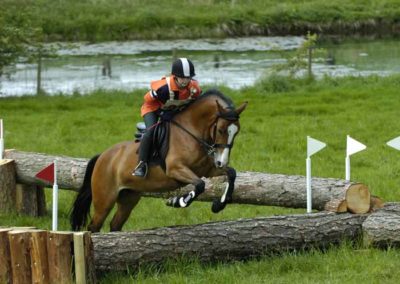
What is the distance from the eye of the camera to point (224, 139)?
829 centimetres

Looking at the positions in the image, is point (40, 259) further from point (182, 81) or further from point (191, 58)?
point (191, 58)

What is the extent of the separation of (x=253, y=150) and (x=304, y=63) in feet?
32.2

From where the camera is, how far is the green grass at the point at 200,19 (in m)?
40.8

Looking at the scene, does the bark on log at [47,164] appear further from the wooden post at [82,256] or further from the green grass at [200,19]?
the green grass at [200,19]

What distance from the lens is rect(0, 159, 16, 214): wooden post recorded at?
38.4ft

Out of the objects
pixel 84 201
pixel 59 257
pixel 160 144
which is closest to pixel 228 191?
pixel 160 144

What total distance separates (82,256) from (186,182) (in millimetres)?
1224

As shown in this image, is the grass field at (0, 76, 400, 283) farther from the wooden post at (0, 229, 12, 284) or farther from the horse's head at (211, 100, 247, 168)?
the horse's head at (211, 100, 247, 168)

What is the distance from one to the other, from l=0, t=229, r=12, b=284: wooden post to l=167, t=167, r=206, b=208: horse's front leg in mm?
1616

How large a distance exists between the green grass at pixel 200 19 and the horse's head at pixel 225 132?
3168 centimetres

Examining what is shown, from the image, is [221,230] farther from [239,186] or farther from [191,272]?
[239,186]

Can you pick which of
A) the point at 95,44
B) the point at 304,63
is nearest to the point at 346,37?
the point at 95,44

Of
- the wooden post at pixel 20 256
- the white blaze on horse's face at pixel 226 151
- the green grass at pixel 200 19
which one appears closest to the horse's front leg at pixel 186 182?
the white blaze on horse's face at pixel 226 151

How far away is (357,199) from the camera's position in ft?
30.8
